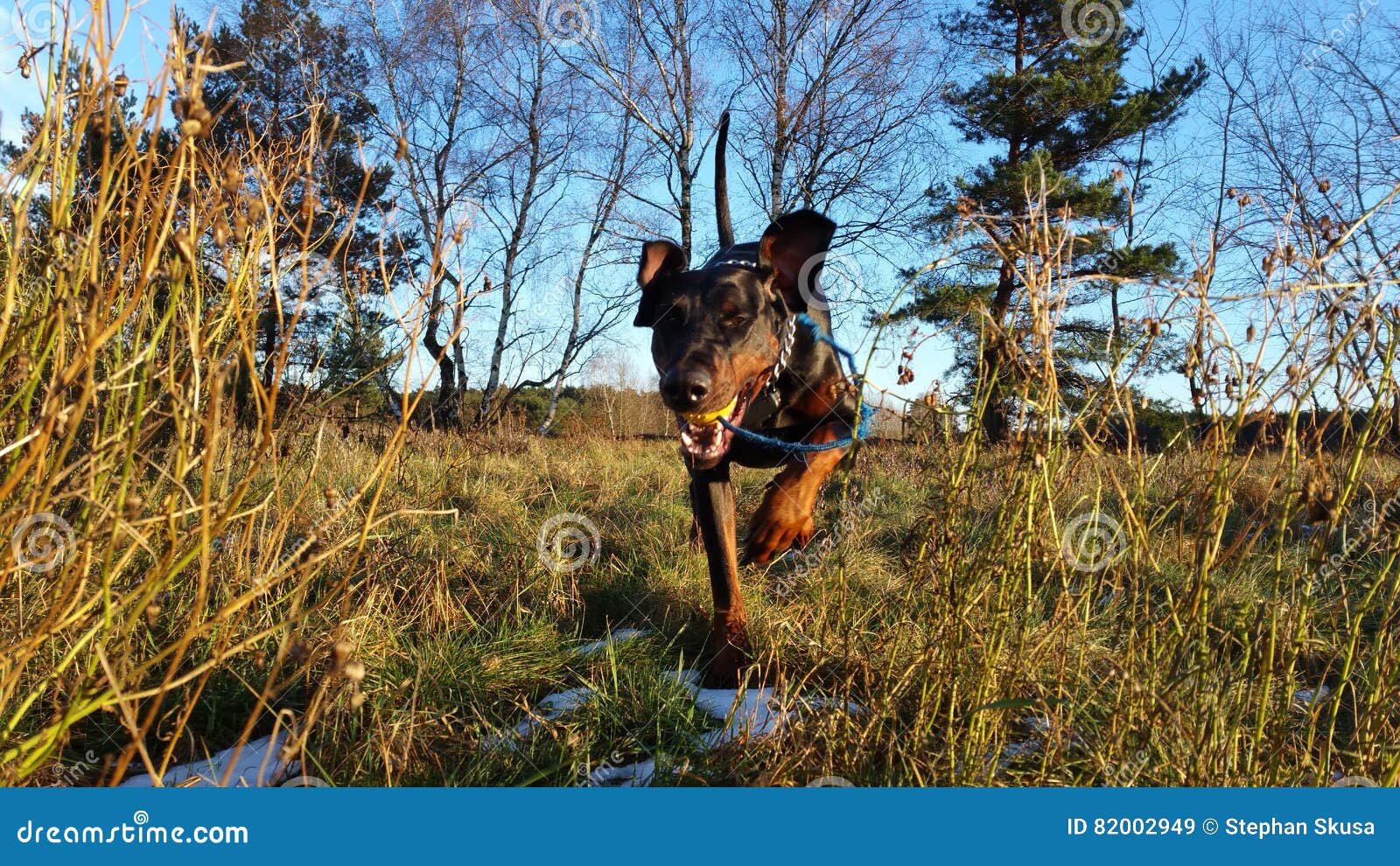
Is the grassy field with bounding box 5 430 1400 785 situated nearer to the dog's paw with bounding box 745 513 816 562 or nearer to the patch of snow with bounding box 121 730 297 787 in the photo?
the patch of snow with bounding box 121 730 297 787

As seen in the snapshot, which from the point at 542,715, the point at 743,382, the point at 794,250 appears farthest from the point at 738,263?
the point at 542,715

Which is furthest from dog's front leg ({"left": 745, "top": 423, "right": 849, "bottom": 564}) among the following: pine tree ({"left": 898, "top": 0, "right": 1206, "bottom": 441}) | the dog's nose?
pine tree ({"left": 898, "top": 0, "right": 1206, "bottom": 441})

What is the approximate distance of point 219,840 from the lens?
1.59 metres

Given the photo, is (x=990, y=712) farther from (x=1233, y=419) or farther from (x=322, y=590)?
(x=322, y=590)

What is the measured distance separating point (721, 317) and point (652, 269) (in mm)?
444

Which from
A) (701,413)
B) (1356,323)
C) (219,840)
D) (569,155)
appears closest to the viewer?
(1356,323)

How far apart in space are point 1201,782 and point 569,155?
45.0 ft

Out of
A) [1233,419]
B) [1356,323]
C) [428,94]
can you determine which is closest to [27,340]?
[1233,419]

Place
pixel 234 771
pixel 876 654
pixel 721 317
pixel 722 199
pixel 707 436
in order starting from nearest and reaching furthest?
pixel 234 771 < pixel 876 654 < pixel 707 436 < pixel 721 317 < pixel 722 199

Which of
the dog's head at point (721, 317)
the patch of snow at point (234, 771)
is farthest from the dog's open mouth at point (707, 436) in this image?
the patch of snow at point (234, 771)

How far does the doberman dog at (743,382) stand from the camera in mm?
2721

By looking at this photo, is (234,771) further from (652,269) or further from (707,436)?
(652,269)

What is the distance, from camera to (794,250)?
11.0 ft

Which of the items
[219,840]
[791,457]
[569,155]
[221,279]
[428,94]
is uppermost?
[428,94]
